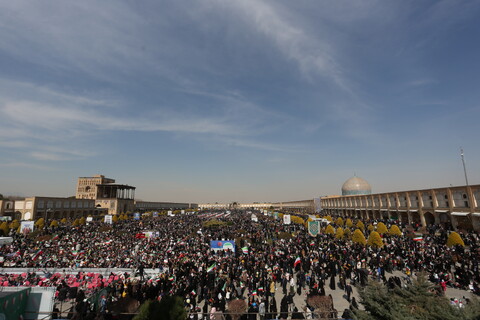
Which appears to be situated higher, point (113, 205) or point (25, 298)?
point (113, 205)

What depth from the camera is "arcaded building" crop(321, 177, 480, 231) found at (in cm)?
2697

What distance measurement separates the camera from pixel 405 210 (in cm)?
3728

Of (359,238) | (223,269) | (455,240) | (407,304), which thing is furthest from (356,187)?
(407,304)

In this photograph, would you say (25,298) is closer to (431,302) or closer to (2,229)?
(431,302)

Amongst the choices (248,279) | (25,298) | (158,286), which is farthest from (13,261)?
(248,279)

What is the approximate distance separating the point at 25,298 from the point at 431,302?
1363 cm

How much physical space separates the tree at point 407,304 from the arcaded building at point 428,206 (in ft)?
86.2

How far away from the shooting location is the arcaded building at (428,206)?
2697 cm

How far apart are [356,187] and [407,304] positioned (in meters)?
69.7

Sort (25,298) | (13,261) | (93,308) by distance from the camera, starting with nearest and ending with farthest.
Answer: (25,298), (93,308), (13,261)

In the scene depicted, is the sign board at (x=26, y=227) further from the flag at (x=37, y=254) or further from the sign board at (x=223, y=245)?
the sign board at (x=223, y=245)

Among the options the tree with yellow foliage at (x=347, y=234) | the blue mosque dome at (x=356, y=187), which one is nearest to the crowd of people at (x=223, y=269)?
the tree with yellow foliage at (x=347, y=234)

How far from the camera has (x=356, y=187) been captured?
231 ft

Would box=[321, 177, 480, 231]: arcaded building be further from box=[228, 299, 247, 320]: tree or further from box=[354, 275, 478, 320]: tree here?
box=[228, 299, 247, 320]: tree
